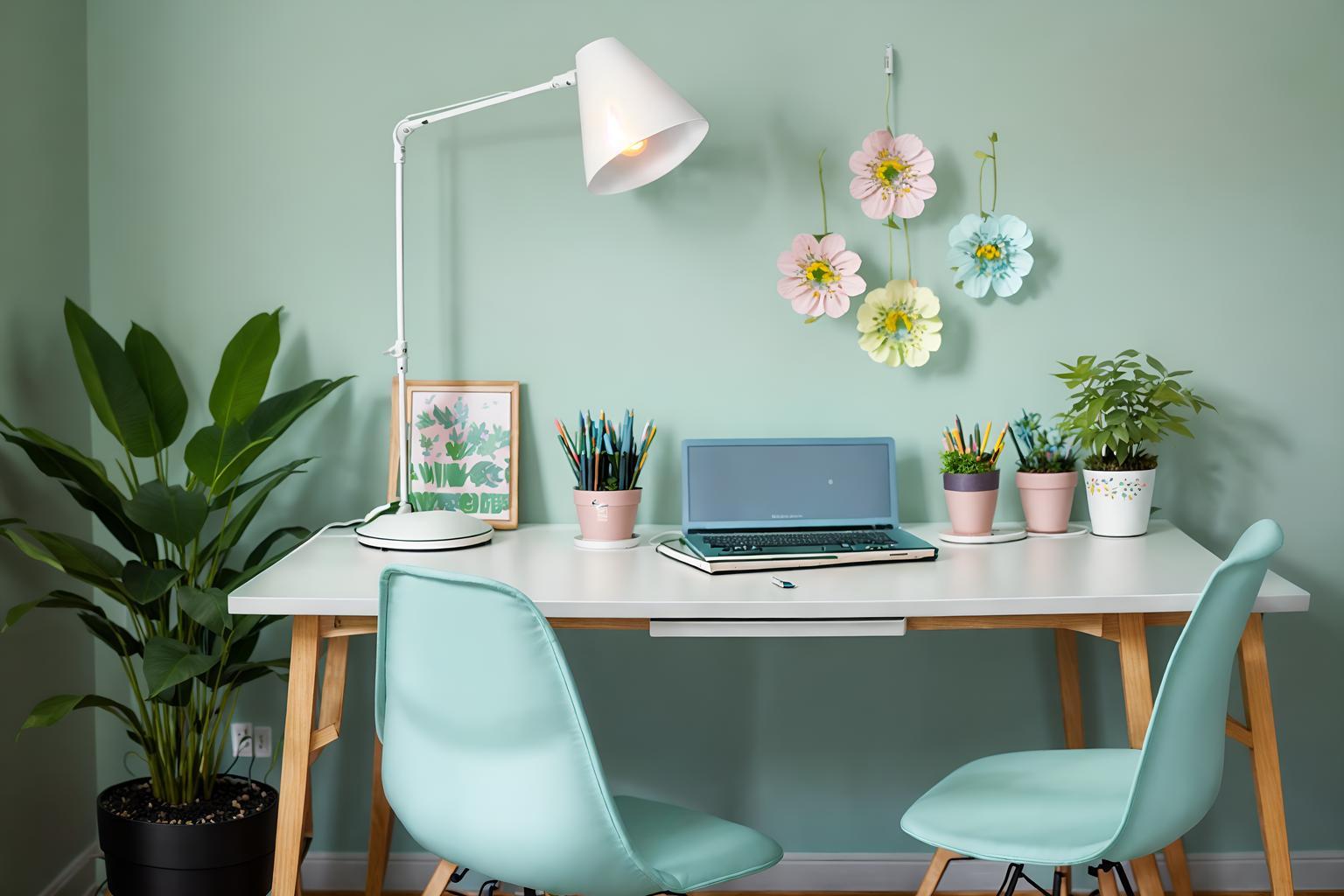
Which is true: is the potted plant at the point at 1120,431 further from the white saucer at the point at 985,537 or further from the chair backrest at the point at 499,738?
the chair backrest at the point at 499,738

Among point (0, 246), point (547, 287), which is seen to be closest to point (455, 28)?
point (547, 287)

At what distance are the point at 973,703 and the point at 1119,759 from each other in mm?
570

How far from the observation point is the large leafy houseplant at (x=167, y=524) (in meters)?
1.82

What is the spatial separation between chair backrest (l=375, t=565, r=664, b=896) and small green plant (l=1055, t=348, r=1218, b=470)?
1.20 metres

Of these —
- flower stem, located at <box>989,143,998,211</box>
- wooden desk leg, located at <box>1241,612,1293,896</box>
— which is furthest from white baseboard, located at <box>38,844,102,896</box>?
flower stem, located at <box>989,143,998,211</box>

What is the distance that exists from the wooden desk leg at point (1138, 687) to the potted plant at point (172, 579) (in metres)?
1.42

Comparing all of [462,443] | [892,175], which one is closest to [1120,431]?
[892,175]

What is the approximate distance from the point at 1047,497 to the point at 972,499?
168mm

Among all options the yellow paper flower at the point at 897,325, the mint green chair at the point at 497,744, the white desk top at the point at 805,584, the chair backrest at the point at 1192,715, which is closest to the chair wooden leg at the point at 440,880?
the mint green chair at the point at 497,744

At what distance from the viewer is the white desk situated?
5.10 ft

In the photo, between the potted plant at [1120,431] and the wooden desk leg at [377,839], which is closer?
the potted plant at [1120,431]

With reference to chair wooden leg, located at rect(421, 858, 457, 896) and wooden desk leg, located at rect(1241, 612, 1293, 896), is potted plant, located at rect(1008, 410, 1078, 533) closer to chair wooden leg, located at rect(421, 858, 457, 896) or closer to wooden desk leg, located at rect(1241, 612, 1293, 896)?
wooden desk leg, located at rect(1241, 612, 1293, 896)

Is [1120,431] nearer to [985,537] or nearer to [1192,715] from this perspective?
[985,537]

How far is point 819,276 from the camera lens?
85.6 inches
